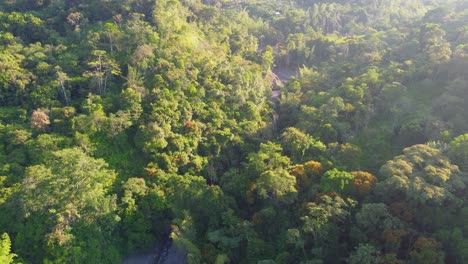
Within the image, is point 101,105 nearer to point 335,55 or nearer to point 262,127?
point 262,127

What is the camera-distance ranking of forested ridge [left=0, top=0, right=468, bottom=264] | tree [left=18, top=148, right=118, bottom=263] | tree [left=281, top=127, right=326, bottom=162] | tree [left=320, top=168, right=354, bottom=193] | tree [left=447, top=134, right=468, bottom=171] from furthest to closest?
tree [left=281, top=127, right=326, bottom=162] < tree [left=320, top=168, right=354, bottom=193] < tree [left=447, top=134, right=468, bottom=171] < tree [left=18, top=148, right=118, bottom=263] < forested ridge [left=0, top=0, right=468, bottom=264]

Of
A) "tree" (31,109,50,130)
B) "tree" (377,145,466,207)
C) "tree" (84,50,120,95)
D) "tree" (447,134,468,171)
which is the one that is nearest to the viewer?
"tree" (377,145,466,207)

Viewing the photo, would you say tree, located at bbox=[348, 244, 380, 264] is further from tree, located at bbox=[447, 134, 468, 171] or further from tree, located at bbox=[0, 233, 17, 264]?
tree, located at bbox=[0, 233, 17, 264]

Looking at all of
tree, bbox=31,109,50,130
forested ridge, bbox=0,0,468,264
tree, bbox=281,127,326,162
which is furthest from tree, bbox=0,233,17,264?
tree, bbox=281,127,326,162

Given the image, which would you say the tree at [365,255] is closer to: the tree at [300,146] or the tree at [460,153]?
the tree at [460,153]

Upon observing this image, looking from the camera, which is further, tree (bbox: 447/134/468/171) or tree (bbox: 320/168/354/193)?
tree (bbox: 320/168/354/193)

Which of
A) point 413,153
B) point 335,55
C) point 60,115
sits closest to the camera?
point 413,153

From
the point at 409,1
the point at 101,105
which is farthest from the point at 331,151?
the point at 409,1

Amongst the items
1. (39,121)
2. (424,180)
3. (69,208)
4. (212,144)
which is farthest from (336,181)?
(39,121)
